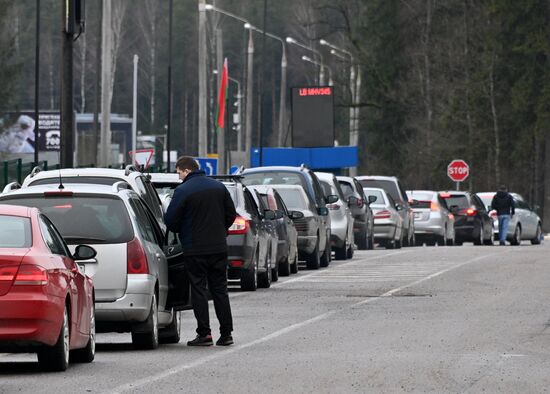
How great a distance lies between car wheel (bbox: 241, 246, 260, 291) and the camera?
26719mm

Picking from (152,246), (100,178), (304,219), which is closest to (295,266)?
(304,219)

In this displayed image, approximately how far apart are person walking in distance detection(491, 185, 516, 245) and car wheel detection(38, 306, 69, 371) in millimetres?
38691

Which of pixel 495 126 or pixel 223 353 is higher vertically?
pixel 495 126

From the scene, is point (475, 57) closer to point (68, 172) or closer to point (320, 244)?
point (320, 244)

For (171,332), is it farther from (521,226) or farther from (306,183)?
(521,226)

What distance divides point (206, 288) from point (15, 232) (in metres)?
3.83

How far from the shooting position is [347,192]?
1665 inches

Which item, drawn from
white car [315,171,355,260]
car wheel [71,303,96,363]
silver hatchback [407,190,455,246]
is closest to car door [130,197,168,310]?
→ car wheel [71,303,96,363]

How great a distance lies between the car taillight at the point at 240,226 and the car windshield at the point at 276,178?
796 cm

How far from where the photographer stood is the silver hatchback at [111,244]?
16.3m

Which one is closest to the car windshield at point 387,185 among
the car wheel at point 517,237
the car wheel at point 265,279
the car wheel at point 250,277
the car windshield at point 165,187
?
the car wheel at point 517,237

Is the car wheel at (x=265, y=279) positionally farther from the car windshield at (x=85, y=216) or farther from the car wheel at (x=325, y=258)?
the car windshield at (x=85, y=216)

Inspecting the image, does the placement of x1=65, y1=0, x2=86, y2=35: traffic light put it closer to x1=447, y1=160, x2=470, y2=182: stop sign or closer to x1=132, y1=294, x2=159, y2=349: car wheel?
x1=132, y1=294, x2=159, y2=349: car wheel

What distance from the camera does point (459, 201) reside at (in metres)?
53.5
